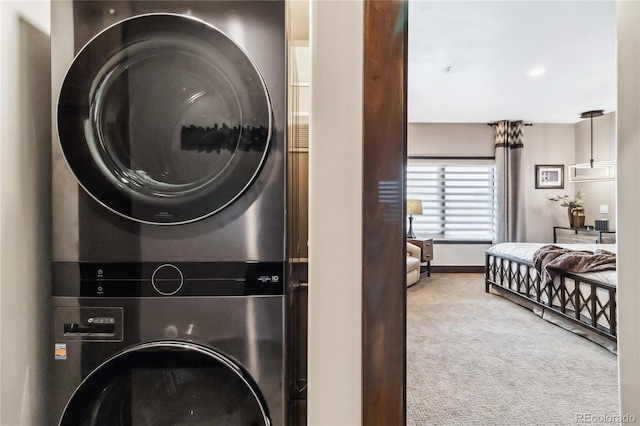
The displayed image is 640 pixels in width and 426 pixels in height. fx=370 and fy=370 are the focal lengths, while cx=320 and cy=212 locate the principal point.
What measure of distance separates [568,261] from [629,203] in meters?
2.54

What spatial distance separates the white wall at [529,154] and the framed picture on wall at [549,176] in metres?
0.07

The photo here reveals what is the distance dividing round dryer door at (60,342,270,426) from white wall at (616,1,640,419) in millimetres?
1253

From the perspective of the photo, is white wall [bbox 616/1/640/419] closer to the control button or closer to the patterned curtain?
the control button

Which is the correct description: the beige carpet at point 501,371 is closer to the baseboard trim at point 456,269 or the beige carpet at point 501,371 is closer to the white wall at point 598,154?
the baseboard trim at point 456,269

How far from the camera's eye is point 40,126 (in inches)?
38.3

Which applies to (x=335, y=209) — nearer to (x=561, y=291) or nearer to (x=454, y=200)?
(x=561, y=291)

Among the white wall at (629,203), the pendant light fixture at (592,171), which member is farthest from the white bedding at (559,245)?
the white wall at (629,203)

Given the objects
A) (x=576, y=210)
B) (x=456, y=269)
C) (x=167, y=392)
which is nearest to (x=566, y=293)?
(x=456, y=269)

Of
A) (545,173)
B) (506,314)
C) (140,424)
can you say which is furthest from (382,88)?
(545,173)

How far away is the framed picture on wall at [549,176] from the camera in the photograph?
20.9ft

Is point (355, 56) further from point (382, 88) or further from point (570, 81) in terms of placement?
point (570, 81)

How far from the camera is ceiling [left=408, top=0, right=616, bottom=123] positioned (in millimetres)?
2688

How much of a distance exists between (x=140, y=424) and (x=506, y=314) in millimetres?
4059

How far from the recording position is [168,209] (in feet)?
2.93
